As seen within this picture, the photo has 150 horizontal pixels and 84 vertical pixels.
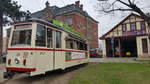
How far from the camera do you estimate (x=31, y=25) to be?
670 cm

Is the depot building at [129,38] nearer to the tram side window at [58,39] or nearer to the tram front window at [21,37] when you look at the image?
the tram side window at [58,39]

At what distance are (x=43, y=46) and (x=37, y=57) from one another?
726mm

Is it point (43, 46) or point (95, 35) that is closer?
point (43, 46)

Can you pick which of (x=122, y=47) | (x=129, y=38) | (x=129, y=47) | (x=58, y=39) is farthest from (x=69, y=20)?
(x=58, y=39)

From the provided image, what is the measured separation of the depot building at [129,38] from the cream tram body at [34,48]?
1555 cm

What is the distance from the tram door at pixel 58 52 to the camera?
25.8 ft

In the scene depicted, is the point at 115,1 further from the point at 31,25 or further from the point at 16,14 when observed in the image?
the point at 16,14

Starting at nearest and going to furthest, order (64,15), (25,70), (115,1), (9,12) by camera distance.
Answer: (25,70) < (115,1) < (9,12) < (64,15)

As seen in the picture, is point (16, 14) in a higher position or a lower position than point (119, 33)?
higher

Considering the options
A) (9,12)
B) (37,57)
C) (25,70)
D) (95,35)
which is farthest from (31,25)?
(95,35)

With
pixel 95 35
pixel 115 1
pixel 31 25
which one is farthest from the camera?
pixel 95 35

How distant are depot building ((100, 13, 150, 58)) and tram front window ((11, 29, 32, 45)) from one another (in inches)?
669

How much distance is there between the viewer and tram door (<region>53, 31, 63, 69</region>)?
786cm

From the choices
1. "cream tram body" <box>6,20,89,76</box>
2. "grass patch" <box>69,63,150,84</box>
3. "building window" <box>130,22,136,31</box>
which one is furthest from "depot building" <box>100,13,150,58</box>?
"cream tram body" <box>6,20,89,76</box>
